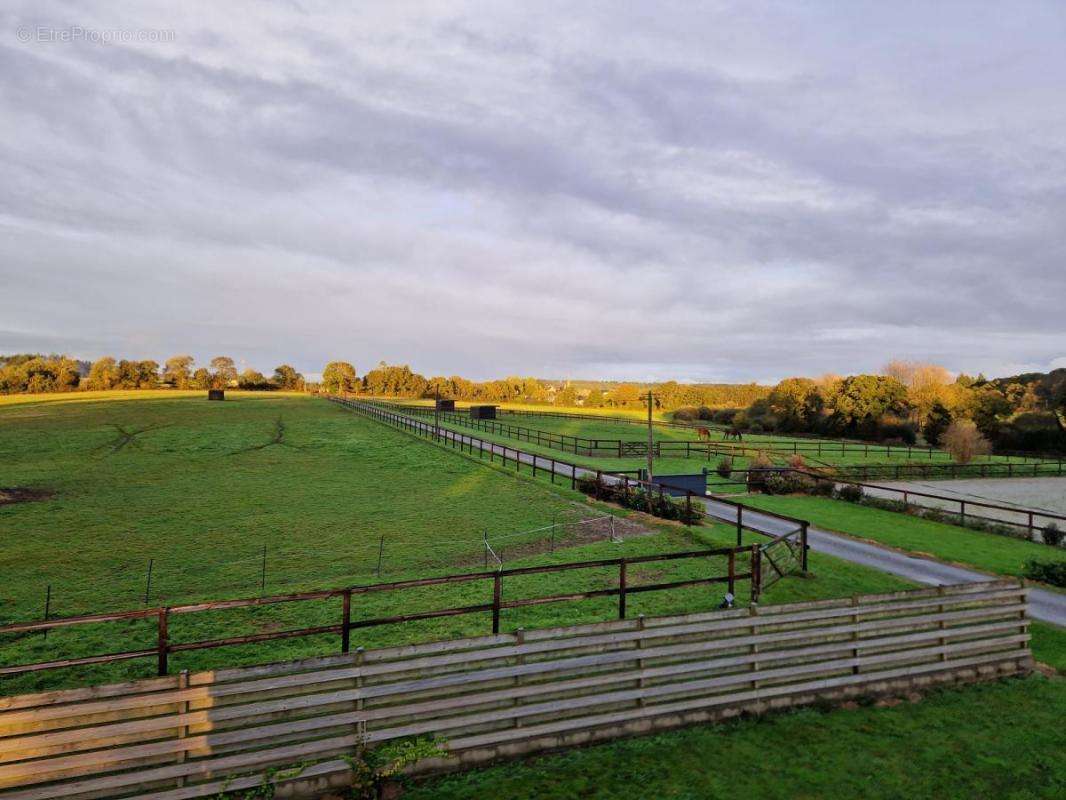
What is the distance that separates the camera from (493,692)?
6055 millimetres

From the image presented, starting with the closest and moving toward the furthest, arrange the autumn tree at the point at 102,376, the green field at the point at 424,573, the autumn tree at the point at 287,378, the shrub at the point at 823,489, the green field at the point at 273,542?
the green field at the point at 424,573, the green field at the point at 273,542, the shrub at the point at 823,489, the autumn tree at the point at 102,376, the autumn tree at the point at 287,378

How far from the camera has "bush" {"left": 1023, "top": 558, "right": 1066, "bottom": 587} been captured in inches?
510

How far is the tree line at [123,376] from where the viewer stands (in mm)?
127250

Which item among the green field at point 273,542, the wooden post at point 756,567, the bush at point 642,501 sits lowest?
the green field at point 273,542

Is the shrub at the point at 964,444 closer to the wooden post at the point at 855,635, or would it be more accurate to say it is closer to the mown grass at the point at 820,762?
the mown grass at the point at 820,762

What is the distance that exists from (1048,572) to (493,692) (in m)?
14.3

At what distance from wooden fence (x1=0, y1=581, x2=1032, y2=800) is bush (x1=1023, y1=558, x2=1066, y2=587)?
6.61 meters

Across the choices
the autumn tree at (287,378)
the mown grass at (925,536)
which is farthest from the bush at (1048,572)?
the autumn tree at (287,378)

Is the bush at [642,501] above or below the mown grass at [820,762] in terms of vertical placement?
above

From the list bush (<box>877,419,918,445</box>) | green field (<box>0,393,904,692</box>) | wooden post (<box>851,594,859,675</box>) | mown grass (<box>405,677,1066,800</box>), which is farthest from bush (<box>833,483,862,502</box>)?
bush (<box>877,419,918,445</box>)

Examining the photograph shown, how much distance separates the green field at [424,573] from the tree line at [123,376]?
121174 mm

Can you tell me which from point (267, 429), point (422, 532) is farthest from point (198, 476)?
point (267, 429)

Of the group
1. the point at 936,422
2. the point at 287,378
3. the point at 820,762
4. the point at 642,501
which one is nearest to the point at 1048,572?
the point at 642,501

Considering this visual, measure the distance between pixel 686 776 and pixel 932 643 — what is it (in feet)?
14.7
